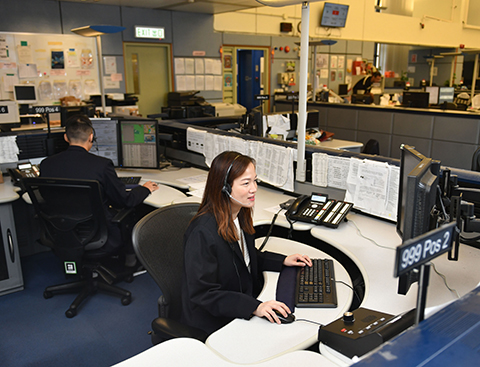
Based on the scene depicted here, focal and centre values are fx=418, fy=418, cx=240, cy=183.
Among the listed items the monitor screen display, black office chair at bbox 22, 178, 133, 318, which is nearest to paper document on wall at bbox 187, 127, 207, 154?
black office chair at bbox 22, 178, 133, 318

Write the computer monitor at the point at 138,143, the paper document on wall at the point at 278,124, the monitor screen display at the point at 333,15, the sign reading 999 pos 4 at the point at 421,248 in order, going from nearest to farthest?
the sign reading 999 pos 4 at the point at 421,248 → the computer monitor at the point at 138,143 → the paper document on wall at the point at 278,124 → the monitor screen display at the point at 333,15

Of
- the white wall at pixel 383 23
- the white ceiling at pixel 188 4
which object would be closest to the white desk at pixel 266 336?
the white ceiling at pixel 188 4

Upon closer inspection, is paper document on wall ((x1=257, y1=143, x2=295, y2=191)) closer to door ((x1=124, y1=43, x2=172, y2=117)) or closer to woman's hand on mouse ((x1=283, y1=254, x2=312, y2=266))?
woman's hand on mouse ((x1=283, y1=254, x2=312, y2=266))

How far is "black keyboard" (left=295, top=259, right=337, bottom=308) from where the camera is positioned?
57.5 inches

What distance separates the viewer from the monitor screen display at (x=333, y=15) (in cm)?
820

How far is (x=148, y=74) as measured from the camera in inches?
277

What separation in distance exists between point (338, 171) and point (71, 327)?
1812 millimetres

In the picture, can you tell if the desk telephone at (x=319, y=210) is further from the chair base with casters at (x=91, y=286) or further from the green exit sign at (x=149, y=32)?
the green exit sign at (x=149, y=32)

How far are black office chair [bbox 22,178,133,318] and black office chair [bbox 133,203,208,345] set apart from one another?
2.57ft

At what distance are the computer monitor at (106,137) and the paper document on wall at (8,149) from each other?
0.56 meters

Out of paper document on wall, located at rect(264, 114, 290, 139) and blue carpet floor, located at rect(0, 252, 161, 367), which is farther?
paper document on wall, located at rect(264, 114, 290, 139)

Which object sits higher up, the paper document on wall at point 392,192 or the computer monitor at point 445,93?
the computer monitor at point 445,93

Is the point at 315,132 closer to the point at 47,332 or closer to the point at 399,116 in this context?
the point at 399,116

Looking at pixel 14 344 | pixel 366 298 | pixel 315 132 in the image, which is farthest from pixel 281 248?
pixel 315 132
